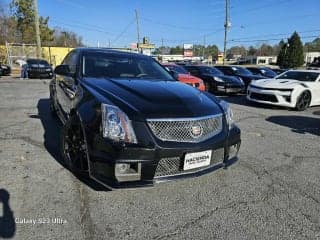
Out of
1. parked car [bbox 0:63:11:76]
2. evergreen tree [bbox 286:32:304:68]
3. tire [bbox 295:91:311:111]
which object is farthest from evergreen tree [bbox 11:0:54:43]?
tire [bbox 295:91:311:111]

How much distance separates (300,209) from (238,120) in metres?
4.47

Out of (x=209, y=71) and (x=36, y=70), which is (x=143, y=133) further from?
(x=36, y=70)

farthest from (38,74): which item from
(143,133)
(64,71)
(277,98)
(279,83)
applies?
(143,133)

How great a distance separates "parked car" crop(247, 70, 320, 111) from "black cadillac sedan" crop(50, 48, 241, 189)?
19.9ft

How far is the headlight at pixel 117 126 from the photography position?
2.84 metres

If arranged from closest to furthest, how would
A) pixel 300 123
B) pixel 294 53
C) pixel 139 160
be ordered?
pixel 139 160 < pixel 300 123 < pixel 294 53

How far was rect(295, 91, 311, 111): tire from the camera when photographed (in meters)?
9.36

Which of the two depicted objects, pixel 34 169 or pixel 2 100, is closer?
pixel 34 169

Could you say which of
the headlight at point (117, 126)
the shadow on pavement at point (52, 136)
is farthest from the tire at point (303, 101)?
the headlight at point (117, 126)

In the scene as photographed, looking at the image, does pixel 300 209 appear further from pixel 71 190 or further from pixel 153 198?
pixel 71 190

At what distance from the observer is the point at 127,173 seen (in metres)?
2.83

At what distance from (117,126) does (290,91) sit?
25.1ft

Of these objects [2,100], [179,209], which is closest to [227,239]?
[179,209]

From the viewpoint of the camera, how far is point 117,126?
113 inches
